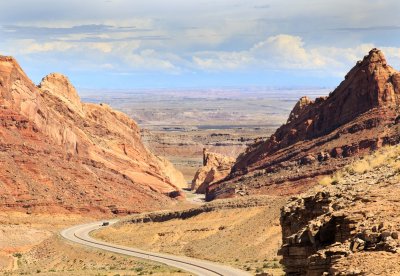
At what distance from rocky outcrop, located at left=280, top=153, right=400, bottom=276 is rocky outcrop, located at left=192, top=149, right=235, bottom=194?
11040cm

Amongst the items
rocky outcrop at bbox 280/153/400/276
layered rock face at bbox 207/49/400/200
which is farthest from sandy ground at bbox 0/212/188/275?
rocky outcrop at bbox 280/153/400/276

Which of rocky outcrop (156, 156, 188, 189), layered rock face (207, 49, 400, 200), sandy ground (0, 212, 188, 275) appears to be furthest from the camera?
rocky outcrop (156, 156, 188, 189)

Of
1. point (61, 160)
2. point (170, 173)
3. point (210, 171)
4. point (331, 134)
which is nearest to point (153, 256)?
point (61, 160)

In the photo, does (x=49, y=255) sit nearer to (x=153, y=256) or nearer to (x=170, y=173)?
(x=153, y=256)

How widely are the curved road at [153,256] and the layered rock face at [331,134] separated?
24.7 m

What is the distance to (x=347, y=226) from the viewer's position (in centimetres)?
2011

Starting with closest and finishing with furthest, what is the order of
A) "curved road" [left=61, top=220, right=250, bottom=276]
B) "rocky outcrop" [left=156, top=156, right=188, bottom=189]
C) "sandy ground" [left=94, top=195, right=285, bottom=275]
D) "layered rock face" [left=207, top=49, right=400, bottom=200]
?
1. "curved road" [left=61, top=220, right=250, bottom=276]
2. "sandy ground" [left=94, top=195, right=285, bottom=275]
3. "layered rock face" [left=207, top=49, right=400, bottom=200]
4. "rocky outcrop" [left=156, top=156, right=188, bottom=189]

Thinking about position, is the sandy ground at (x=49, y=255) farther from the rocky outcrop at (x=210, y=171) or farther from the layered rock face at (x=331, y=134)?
the rocky outcrop at (x=210, y=171)

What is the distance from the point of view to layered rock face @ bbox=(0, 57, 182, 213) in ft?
324

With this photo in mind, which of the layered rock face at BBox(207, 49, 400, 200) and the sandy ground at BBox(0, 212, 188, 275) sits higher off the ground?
the layered rock face at BBox(207, 49, 400, 200)

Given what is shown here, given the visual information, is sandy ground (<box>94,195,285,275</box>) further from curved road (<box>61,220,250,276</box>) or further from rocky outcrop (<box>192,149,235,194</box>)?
rocky outcrop (<box>192,149,235,194</box>)

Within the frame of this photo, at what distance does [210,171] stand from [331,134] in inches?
1583

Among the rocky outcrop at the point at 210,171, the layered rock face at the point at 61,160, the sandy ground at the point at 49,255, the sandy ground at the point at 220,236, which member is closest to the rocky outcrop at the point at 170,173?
the rocky outcrop at the point at 210,171

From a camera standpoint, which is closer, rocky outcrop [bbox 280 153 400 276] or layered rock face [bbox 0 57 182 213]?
rocky outcrop [bbox 280 153 400 276]
